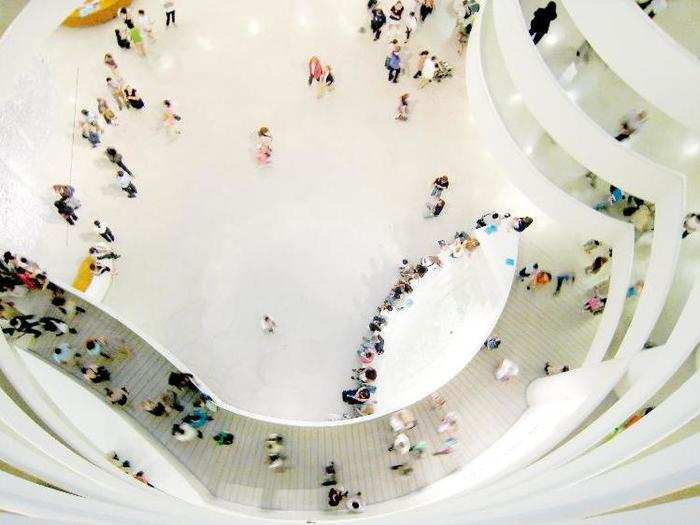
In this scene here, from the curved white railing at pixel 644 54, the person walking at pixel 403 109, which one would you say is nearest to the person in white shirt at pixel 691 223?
the curved white railing at pixel 644 54

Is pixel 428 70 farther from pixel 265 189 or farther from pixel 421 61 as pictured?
pixel 265 189

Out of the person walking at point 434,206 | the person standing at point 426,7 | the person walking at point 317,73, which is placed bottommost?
the person walking at point 434,206

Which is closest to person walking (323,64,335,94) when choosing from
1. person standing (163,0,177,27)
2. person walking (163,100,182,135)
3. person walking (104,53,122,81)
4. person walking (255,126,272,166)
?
person walking (255,126,272,166)

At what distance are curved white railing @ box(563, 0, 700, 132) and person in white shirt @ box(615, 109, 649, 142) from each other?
91.6 inches

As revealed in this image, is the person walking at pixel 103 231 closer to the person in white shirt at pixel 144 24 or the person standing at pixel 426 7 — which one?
the person in white shirt at pixel 144 24

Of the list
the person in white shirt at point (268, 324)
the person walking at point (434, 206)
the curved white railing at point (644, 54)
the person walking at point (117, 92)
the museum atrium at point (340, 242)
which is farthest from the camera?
the person walking at point (117, 92)

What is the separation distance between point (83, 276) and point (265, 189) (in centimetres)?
519

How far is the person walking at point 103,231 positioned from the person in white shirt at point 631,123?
1225 centimetres

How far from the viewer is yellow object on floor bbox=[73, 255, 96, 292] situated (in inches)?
525

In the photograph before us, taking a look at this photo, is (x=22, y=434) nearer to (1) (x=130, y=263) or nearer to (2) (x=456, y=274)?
(1) (x=130, y=263)

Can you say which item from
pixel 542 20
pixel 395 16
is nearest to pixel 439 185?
pixel 542 20

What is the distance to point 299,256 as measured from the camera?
1438 cm

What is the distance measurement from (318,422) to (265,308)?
3.29m

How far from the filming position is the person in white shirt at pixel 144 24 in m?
16.3
